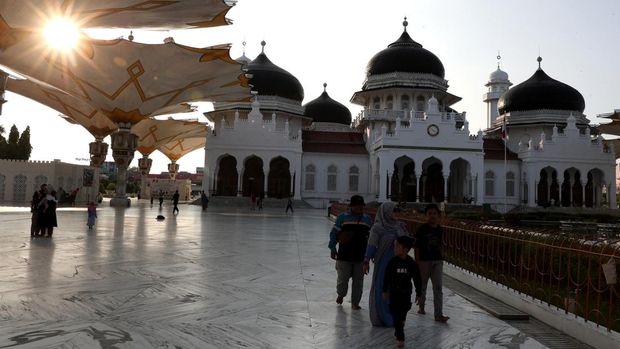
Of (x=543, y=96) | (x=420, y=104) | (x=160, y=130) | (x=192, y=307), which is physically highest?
(x=543, y=96)

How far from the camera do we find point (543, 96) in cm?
4634

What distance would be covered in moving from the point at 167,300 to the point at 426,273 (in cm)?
328

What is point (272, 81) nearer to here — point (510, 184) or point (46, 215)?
point (510, 184)

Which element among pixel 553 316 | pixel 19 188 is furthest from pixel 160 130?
pixel 553 316

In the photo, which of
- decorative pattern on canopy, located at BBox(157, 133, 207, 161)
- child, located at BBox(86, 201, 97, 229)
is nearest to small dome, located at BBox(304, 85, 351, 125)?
decorative pattern on canopy, located at BBox(157, 133, 207, 161)

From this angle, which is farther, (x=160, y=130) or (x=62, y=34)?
(x=160, y=130)

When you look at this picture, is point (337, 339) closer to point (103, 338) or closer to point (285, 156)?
point (103, 338)

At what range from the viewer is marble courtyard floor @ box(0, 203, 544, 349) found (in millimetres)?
4711

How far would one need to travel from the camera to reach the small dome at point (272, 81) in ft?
151

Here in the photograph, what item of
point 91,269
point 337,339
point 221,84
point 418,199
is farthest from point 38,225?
point 418,199

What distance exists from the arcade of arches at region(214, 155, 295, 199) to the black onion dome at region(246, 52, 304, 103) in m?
7.89

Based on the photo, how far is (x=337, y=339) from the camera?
4855mm

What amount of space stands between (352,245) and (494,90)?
214 ft

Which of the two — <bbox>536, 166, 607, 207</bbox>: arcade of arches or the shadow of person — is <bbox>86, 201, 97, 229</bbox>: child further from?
<bbox>536, 166, 607, 207</bbox>: arcade of arches
